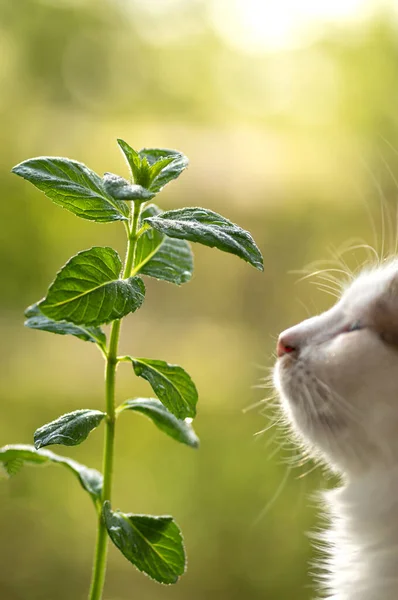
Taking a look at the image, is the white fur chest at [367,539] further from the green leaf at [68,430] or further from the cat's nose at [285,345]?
the green leaf at [68,430]

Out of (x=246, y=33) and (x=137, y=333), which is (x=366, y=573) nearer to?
(x=137, y=333)

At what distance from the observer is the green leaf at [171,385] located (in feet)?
1.91

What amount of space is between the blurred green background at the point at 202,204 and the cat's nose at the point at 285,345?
0.72m

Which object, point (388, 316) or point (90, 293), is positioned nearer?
point (90, 293)

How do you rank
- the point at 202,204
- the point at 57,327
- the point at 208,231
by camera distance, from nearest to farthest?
the point at 208,231 → the point at 57,327 → the point at 202,204

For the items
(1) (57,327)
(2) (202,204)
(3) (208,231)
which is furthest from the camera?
(2) (202,204)

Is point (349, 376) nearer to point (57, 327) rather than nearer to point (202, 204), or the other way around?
point (57, 327)

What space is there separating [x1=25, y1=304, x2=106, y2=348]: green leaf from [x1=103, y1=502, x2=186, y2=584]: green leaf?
5.3 inches

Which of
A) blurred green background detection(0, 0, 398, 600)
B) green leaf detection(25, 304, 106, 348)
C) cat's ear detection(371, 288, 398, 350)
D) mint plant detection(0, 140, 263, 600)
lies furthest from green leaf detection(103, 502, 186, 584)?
blurred green background detection(0, 0, 398, 600)

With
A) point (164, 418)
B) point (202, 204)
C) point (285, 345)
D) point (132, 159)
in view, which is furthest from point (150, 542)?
point (202, 204)

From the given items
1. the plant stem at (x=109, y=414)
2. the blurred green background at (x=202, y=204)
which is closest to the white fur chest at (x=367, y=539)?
the plant stem at (x=109, y=414)

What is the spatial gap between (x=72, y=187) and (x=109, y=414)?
0.62ft

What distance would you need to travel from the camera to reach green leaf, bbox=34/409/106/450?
0.51m

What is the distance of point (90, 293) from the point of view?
49cm
